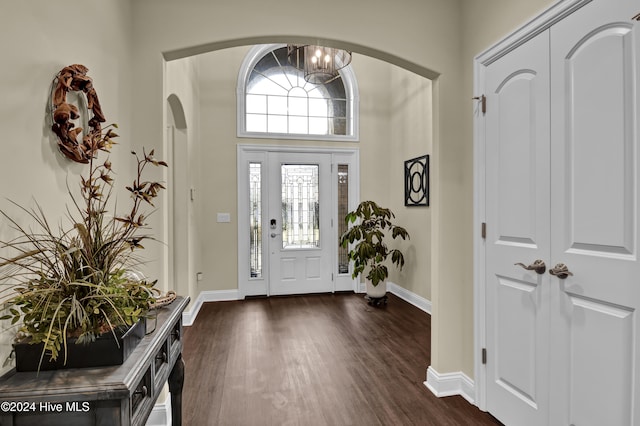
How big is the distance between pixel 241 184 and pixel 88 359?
3997mm

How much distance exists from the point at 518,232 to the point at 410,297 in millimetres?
2916

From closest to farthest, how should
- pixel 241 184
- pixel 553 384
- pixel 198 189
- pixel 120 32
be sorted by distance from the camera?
pixel 553 384 < pixel 120 32 < pixel 198 189 < pixel 241 184

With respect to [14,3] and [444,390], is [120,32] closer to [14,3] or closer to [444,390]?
[14,3]

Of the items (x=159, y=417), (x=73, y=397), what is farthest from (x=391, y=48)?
(x=159, y=417)

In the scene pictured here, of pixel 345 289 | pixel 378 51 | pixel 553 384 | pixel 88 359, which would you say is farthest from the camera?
pixel 345 289

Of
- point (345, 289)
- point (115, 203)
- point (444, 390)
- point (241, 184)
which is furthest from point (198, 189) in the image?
point (444, 390)

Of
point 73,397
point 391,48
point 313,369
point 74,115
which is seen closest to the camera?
point 73,397

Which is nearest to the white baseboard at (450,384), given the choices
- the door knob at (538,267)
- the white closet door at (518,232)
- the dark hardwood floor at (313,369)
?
the dark hardwood floor at (313,369)

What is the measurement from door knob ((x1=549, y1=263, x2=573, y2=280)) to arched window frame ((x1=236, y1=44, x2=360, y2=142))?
3803 mm

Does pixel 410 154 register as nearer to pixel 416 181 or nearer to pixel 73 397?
pixel 416 181

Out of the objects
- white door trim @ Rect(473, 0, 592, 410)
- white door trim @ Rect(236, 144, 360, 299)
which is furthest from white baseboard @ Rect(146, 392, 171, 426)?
white door trim @ Rect(236, 144, 360, 299)

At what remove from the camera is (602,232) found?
145 centimetres

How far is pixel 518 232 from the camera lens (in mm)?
1904

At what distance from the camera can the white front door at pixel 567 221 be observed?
1.37 m
